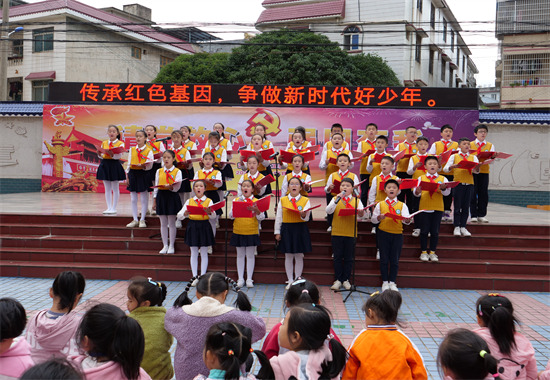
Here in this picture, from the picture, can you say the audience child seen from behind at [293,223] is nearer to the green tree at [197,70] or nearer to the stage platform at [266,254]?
the stage platform at [266,254]

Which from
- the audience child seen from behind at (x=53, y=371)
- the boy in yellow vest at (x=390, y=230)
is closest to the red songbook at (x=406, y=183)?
the boy in yellow vest at (x=390, y=230)

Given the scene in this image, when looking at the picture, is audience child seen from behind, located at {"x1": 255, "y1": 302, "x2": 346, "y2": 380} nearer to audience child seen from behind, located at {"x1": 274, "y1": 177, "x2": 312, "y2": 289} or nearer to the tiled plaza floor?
the tiled plaza floor

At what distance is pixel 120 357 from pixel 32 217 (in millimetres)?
6665

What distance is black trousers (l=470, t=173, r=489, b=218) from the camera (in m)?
7.54

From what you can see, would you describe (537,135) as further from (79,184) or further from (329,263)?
(79,184)

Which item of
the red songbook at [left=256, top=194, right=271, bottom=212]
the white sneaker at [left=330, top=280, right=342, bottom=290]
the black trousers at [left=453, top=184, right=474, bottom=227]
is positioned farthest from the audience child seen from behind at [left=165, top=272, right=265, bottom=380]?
the black trousers at [left=453, top=184, right=474, bottom=227]

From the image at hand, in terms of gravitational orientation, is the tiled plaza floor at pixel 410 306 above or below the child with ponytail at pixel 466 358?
below

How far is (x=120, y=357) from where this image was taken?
204cm

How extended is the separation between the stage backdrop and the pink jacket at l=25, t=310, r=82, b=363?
840cm

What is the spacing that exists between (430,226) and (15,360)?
5.66 m

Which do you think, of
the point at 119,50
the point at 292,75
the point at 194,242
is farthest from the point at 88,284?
the point at 119,50

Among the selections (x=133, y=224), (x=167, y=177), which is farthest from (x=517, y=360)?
(x=133, y=224)

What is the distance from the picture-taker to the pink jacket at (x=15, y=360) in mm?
2035

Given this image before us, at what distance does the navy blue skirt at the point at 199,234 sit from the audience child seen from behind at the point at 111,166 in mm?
2328
